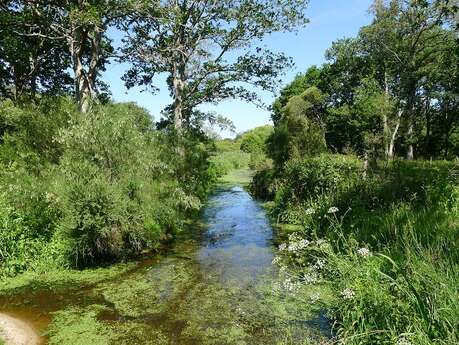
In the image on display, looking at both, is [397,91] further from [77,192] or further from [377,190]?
[77,192]

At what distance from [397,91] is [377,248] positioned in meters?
33.8

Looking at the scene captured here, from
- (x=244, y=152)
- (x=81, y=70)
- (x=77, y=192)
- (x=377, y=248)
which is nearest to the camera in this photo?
(x=377, y=248)

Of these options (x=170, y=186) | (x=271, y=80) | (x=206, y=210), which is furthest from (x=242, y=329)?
(x=271, y=80)

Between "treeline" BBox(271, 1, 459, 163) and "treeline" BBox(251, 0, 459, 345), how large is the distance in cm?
14

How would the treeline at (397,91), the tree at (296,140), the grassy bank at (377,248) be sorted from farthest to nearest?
the treeline at (397,91) → the tree at (296,140) → the grassy bank at (377,248)

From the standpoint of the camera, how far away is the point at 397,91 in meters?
38.0

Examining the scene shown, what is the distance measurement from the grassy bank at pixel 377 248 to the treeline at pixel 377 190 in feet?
→ 0.08

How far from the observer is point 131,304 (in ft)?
26.9

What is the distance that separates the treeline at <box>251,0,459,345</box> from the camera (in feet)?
14.6

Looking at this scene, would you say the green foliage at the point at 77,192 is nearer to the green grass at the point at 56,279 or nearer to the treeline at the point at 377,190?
the green grass at the point at 56,279

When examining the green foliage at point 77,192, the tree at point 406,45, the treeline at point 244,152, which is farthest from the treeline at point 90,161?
the treeline at point 244,152

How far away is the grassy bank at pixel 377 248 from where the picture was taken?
4.12 meters

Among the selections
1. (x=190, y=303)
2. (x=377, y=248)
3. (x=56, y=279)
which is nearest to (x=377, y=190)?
(x=377, y=248)

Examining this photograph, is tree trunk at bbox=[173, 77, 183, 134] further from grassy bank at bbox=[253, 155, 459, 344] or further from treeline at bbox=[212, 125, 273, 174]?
treeline at bbox=[212, 125, 273, 174]
